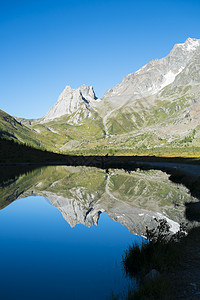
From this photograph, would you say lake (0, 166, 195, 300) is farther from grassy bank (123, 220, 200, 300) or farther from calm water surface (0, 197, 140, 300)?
grassy bank (123, 220, 200, 300)

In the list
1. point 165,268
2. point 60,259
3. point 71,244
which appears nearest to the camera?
point 165,268

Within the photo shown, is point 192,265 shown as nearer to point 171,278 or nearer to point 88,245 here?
point 171,278

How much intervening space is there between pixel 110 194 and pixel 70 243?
2095 cm

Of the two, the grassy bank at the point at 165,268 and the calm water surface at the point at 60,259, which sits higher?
the grassy bank at the point at 165,268

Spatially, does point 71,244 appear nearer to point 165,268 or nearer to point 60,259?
point 60,259

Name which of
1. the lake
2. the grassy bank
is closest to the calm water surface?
the lake

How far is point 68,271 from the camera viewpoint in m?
11.2

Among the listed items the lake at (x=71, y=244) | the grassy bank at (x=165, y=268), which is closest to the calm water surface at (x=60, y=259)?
the lake at (x=71, y=244)

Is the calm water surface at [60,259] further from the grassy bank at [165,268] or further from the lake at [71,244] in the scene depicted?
the grassy bank at [165,268]

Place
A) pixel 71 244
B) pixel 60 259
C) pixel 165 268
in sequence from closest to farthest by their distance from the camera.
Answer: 1. pixel 165 268
2. pixel 60 259
3. pixel 71 244

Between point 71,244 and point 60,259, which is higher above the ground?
point 60,259

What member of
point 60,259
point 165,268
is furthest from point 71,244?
point 165,268

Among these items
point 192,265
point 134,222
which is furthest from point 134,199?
point 192,265

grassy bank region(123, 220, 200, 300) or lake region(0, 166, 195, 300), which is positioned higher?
grassy bank region(123, 220, 200, 300)
